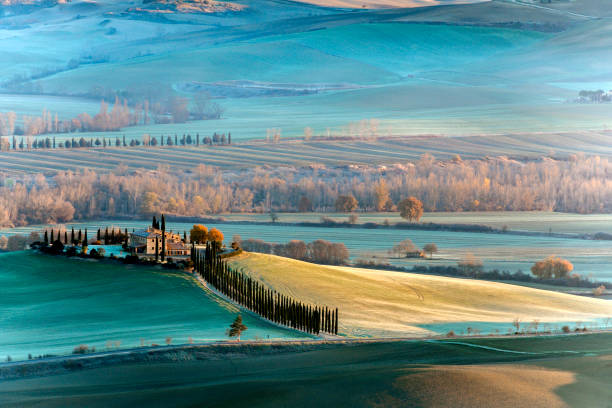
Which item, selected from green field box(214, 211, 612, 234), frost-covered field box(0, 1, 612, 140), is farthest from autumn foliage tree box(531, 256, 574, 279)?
frost-covered field box(0, 1, 612, 140)

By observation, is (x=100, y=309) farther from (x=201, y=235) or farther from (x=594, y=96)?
(x=594, y=96)

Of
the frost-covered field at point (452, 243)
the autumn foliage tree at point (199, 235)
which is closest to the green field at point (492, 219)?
the frost-covered field at point (452, 243)

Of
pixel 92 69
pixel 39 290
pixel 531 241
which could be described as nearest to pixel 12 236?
pixel 39 290

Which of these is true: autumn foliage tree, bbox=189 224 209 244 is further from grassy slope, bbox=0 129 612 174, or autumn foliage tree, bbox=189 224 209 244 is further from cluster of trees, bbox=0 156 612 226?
grassy slope, bbox=0 129 612 174

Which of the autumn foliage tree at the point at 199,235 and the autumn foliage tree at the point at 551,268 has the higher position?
the autumn foliage tree at the point at 199,235

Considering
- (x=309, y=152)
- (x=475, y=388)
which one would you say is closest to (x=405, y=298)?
(x=475, y=388)

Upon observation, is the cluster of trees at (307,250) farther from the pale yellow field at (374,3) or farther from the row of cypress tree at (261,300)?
the pale yellow field at (374,3)
